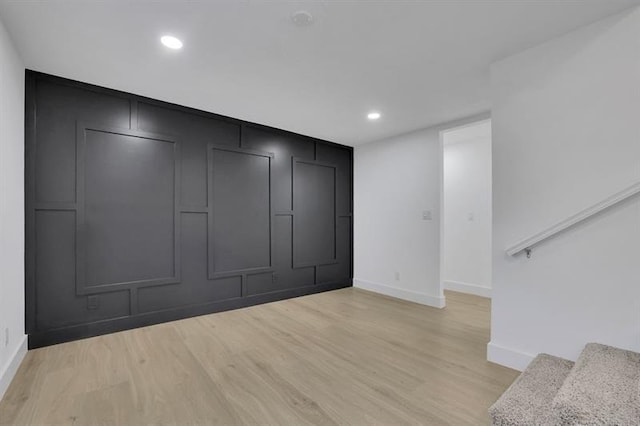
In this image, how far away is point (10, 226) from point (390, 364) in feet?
9.66

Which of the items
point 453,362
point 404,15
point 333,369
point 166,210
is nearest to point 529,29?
point 404,15

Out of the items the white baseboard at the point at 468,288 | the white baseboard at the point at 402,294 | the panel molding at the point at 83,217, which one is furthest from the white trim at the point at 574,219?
the panel molding at the point at 83,217

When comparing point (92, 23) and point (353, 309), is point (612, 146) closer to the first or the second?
point (353, 309)

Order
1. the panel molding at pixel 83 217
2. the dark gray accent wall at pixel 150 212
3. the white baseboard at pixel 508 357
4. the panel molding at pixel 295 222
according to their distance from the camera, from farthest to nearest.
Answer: the panel molding at pixel 295 222 → the panel molding at pixel 83 217 → the dark gray accent wall at pixel 150 212 → the white baseboard at pixel 508 357

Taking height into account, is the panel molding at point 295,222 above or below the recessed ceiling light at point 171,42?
below

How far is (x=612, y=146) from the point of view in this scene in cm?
186

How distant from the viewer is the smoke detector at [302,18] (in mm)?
1820

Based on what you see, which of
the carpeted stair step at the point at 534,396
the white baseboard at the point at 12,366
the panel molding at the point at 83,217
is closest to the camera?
the carpeted stair step at the point at 534,396

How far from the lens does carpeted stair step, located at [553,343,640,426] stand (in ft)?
4.20

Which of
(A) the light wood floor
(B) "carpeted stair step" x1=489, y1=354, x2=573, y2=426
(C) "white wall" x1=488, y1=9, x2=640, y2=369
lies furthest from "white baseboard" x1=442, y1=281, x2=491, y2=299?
(B) "carpeted stair step" x1=489, y1=354, x2=573, y2=426

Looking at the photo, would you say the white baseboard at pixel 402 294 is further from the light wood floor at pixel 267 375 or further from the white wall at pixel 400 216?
the light wood floor at pixel 267 375

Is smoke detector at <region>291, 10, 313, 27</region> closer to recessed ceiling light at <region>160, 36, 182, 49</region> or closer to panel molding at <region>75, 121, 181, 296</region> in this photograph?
recessed ceiling light at <region>160, 36, 182, 49</region>

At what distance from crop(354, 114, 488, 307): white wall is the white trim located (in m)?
1.70

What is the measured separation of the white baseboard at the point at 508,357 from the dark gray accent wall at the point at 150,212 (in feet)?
8.63
